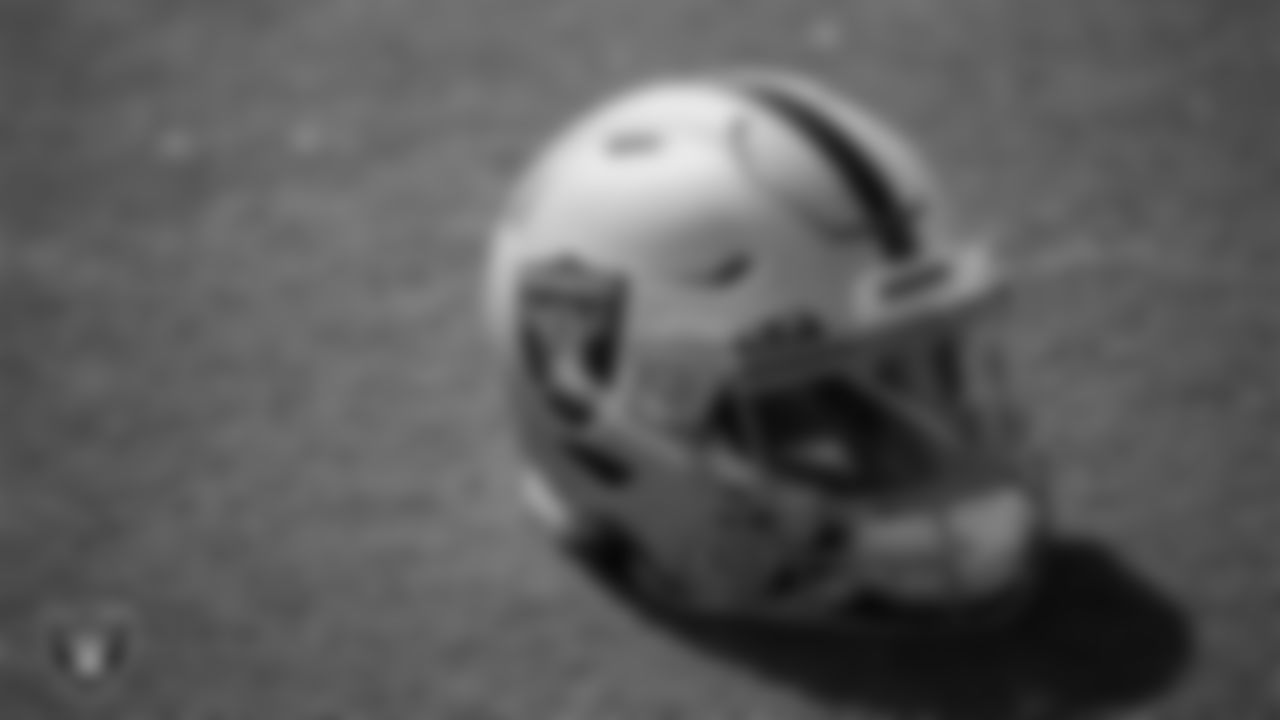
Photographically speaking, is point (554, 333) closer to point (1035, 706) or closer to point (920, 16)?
point (1035, 706)

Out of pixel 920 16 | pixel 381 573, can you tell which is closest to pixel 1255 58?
pixel 920 16

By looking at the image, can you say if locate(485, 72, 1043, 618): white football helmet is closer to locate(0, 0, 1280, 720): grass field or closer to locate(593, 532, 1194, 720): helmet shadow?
locate(593, 532, 1194, 720): helmet shadow

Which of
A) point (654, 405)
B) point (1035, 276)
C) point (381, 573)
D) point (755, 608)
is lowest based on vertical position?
point (381, 573)

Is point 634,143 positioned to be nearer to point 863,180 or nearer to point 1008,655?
point 863,180

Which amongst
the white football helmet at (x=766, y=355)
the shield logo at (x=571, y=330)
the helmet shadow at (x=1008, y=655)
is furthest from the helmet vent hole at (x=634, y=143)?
the helmet shadow at (x=1008, y=655)

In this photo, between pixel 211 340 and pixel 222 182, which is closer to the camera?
pixel 211 340

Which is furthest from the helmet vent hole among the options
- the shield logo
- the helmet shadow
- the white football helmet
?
the helmet shadow

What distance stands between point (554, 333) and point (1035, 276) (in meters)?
1.87

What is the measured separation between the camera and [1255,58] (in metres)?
6.70

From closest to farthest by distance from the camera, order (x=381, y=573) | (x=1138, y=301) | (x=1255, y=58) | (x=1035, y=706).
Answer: (x=1035, y=706) < (x=381, y=573) < (x=1138, y=301) < (x=1255, y=58)

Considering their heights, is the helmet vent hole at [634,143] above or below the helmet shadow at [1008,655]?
above

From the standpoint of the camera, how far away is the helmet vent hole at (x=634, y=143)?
4.30 metres

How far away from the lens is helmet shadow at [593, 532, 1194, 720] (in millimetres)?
4164

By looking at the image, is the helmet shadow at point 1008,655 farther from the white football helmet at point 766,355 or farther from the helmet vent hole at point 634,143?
the helmet vent hole at point 634,143
